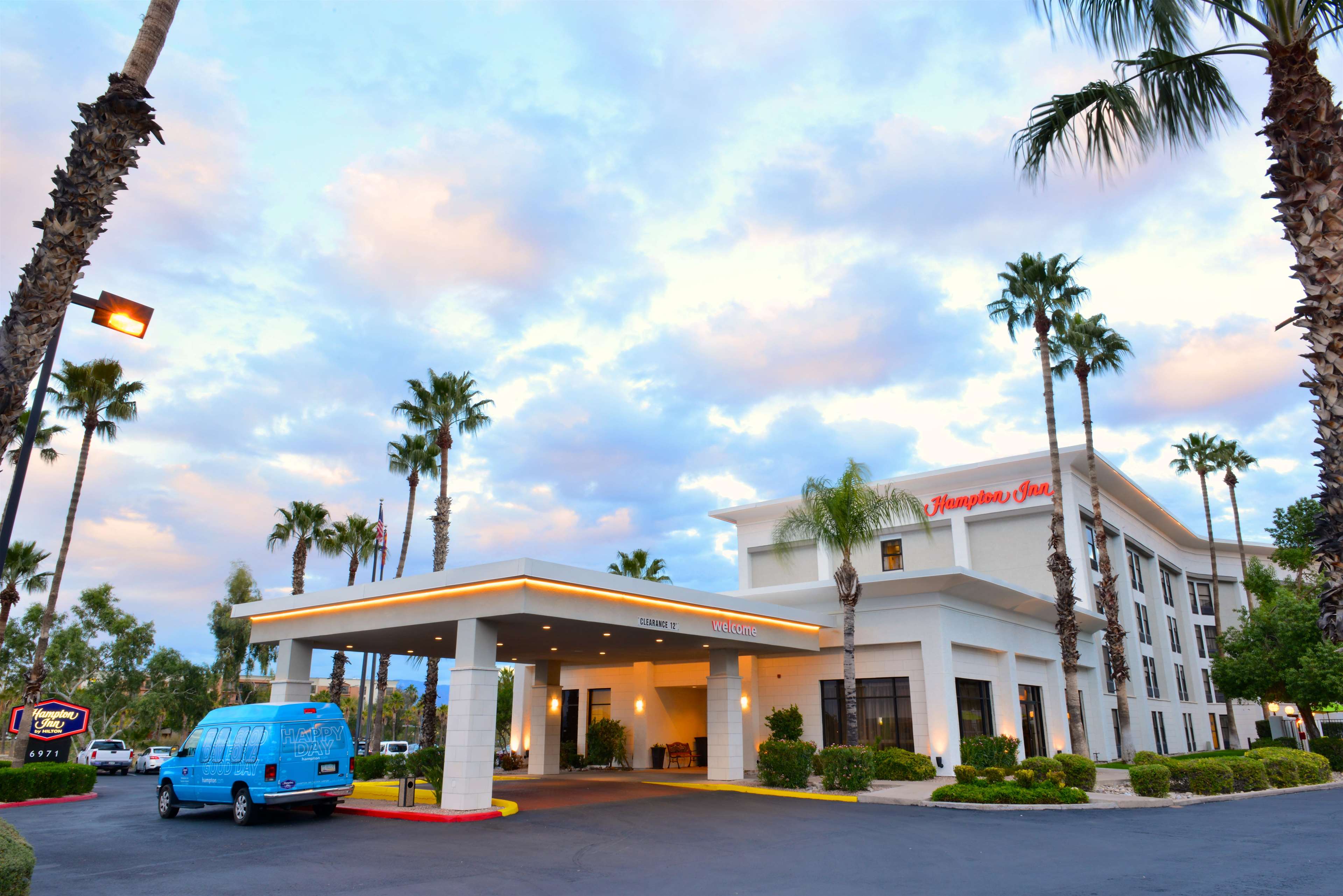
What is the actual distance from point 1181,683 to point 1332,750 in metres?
21.3

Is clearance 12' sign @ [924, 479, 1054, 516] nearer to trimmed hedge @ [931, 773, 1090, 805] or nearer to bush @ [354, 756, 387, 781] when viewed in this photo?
trimmed hedge @ [931, 773, 1090, 805]

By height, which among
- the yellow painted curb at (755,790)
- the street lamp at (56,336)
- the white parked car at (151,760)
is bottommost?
the white parked car at (151,760)

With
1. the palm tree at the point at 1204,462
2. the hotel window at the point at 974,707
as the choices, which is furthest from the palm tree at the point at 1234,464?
the hotel window at the point at 974,707

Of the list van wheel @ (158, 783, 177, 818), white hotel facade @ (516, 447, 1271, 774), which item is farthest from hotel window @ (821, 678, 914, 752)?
van wheel @ (158, 783, 177, 818)

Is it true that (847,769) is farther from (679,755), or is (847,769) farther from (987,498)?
(987,498)

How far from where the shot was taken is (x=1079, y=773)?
20375mm

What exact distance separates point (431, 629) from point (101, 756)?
3131 cm

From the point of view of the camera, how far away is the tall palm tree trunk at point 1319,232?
651 centimetres

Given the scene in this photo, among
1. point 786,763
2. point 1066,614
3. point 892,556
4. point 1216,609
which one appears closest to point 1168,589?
point 1216,609

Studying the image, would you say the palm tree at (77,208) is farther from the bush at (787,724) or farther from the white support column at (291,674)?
the bush at (787,724)

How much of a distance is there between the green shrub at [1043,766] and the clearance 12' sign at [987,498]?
18.4m

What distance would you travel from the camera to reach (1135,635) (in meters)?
43.0

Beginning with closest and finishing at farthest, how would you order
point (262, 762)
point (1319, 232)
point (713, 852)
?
point (1319, 232) → point (713, 852) → point (262, 762)

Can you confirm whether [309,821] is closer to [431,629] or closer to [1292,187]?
[431,629]
